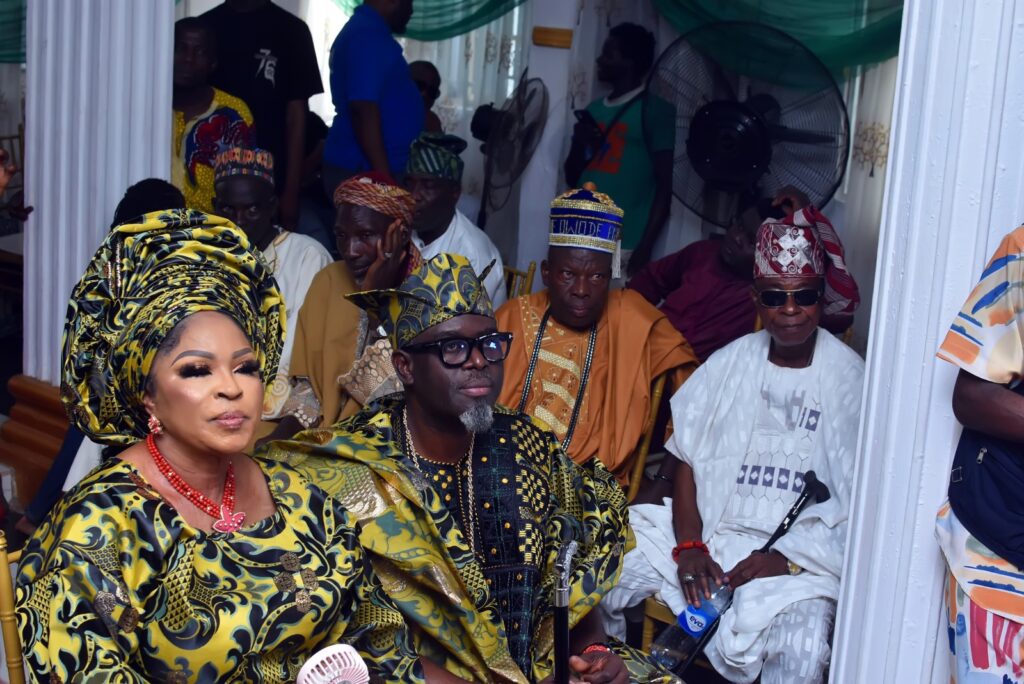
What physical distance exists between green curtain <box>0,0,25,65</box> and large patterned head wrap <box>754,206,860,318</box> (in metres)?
5.84

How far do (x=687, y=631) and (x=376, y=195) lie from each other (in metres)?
2.01

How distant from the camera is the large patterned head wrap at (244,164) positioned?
16.5 ft

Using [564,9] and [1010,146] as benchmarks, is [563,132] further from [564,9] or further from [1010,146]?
[1010,146]

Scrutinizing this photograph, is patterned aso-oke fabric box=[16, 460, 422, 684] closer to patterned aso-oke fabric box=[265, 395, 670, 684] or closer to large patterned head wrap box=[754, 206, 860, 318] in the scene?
patterned aso-oke fabric box=[265, 395, 670, 684]

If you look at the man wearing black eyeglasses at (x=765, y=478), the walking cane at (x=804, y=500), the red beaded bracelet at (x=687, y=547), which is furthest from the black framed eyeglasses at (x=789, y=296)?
the red beaded bracelet at (x=687, y=547)

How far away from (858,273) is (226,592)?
185 inches

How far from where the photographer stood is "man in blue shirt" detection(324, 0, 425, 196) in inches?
234

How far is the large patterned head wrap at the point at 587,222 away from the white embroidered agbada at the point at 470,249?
0.72m

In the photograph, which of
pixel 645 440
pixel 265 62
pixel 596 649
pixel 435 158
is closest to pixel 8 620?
pixel 596 649

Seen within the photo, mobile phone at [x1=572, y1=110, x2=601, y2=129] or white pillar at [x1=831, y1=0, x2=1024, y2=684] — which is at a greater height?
mobile phone at [x1=572, y1=110, x2=601, y2=129]

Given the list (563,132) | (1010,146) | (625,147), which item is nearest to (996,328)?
(1010,146)

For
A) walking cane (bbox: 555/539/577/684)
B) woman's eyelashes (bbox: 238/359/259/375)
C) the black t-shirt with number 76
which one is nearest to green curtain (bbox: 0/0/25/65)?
the black t-shirt with number 76

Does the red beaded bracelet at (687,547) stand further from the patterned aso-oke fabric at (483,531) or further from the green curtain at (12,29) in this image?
the green curtain at (12,29)

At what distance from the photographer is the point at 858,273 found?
6418mm
